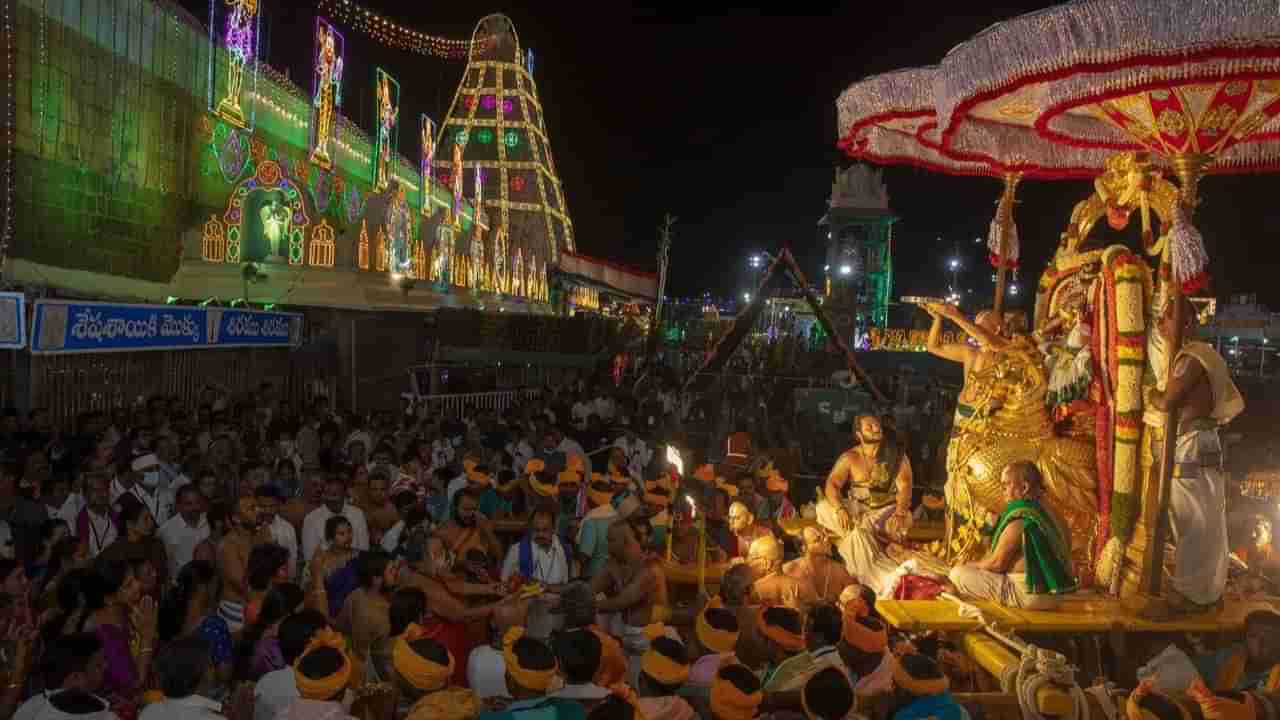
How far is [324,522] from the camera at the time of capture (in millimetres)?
7035

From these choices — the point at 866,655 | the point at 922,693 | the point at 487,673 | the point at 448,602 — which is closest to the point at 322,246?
the point at 448,602

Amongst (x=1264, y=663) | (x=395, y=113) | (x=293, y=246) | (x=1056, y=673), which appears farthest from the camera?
(x=395, y=113)

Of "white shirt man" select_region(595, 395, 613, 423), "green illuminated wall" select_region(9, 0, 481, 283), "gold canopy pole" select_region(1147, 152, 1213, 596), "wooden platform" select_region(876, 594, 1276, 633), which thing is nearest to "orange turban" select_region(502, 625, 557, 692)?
"wooden platform" select_region(876, 594, 1276, 633)

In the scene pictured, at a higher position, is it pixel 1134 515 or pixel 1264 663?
pixel 1134 515

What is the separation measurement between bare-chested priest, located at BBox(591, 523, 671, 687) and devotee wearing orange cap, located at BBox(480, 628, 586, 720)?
6.53 ft

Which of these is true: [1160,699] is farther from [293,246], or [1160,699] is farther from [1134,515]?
[293,246]

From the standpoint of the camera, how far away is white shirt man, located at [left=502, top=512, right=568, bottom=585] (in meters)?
6.45

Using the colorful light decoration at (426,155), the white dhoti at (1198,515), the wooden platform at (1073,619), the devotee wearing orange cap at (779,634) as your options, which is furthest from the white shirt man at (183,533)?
the colorful light decoration at (426,155)

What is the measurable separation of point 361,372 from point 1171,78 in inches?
598

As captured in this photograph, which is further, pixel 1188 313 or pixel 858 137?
pixel 858 137

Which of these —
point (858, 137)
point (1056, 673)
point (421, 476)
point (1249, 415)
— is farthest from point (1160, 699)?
point (1249, 415)

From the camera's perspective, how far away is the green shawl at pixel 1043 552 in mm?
6336

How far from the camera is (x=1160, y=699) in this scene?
3.54m

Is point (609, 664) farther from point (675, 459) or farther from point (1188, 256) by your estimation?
point (675, 459)
